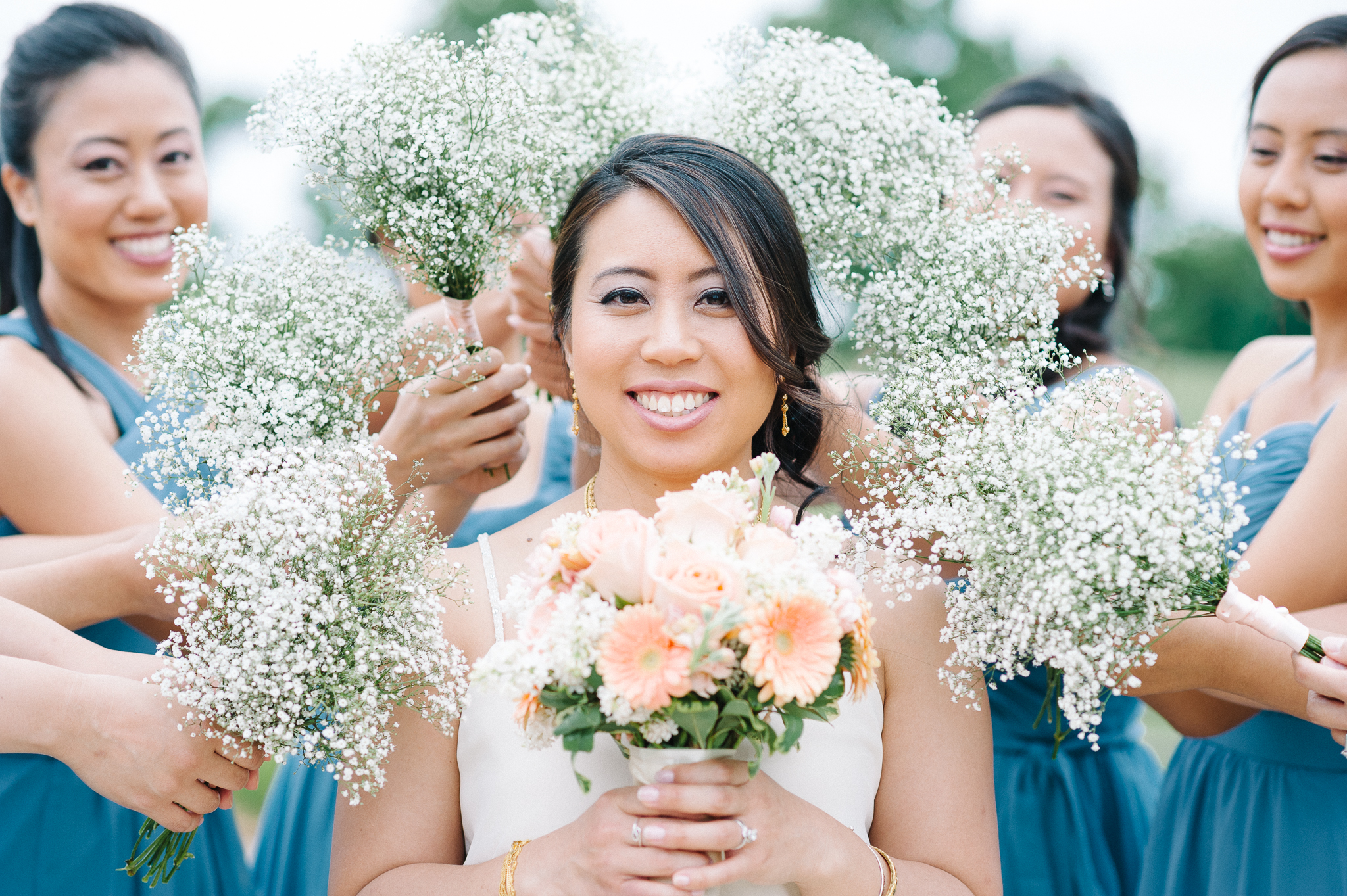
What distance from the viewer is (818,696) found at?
234 centimetres

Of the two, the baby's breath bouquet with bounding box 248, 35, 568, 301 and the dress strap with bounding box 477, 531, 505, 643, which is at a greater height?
the baby's breath bouquet with bounding box 248, 35, 568, 301

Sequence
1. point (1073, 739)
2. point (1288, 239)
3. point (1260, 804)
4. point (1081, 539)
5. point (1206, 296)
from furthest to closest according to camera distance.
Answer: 1. point (1206, 296)
2. point (1073, 739)
3. point (1288, 239)
4. point (1260, 804)
5. point (1081, 539)

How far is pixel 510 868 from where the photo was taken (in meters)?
2.74

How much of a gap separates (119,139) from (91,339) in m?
0.91

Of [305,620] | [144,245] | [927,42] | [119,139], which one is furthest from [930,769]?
[927,42]

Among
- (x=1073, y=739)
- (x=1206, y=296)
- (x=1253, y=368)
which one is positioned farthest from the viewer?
(x=1206, y=296)

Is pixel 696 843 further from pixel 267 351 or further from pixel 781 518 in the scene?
pixel 267 351

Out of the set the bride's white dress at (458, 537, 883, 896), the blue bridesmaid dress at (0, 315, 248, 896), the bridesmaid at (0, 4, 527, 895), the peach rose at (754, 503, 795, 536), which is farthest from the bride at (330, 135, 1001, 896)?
the blue bridesmaid dress at (0, 315, 248, 896)

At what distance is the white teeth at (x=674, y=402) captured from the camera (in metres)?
3.21

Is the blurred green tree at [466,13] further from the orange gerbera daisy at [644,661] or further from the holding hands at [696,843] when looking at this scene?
the orange gerbera daisy at [644,661]

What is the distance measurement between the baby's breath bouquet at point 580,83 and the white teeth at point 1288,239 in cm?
262

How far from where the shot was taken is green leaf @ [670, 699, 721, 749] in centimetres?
224

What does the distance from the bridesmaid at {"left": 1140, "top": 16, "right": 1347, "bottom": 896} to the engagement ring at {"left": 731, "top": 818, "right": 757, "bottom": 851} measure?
86.0 inches

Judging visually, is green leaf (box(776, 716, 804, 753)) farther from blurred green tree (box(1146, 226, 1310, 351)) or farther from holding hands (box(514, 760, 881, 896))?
blurred green tree (box(1146, 226, 1310, 351))
